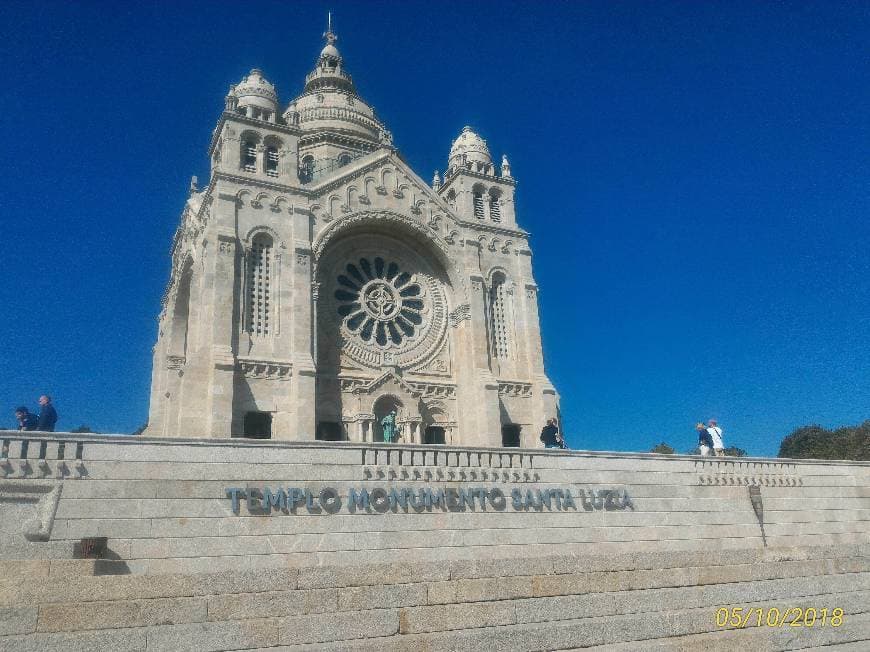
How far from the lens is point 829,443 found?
5762 cm

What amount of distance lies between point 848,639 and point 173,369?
95.3 feet

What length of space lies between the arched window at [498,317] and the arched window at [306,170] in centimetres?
1162

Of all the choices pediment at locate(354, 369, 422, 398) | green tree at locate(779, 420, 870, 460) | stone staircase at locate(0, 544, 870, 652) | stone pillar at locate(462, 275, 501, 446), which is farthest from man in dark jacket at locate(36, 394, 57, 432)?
green tree at locate(779, 420, 870, 460)

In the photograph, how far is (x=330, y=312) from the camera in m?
29.1

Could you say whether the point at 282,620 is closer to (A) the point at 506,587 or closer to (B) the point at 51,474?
(A) the point at 506,587

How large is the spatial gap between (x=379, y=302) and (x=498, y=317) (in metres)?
5.72

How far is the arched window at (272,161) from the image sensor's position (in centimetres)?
2920

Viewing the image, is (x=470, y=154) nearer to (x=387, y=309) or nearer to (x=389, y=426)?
(x=387, y=309)

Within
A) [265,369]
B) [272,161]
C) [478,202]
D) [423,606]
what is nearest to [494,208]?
[478,202]

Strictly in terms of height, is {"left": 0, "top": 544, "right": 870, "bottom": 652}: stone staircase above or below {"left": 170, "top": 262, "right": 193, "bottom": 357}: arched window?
below

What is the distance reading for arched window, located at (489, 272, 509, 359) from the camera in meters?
31.2

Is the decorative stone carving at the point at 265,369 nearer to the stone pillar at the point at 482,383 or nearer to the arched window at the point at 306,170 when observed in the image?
the stone pillar at the point at 482,383
